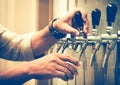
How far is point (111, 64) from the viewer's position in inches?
34.0

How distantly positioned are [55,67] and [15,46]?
0.29 m

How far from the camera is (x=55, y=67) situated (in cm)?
82

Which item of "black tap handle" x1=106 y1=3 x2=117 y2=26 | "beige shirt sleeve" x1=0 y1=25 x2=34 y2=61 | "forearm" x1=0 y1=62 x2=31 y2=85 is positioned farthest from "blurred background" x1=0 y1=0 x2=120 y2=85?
"black tap handle" x1=106 y1=3 x2=117 y2=26

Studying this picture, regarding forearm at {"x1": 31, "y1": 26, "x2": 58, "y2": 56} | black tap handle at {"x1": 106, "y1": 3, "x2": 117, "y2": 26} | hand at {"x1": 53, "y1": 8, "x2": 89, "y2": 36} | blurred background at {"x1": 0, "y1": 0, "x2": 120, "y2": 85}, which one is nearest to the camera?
black tap handle at {"x1": 106, "y1": 3, "x2": 117, "y2": 26}

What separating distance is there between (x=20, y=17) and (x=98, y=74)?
49 centimetres

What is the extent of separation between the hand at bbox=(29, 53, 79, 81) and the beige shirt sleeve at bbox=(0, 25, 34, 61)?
6.5 inches

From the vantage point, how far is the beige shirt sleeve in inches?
41.0

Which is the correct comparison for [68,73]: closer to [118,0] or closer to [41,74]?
[41,74]

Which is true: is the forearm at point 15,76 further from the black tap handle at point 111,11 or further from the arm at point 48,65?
the black tap handle at point 111,11

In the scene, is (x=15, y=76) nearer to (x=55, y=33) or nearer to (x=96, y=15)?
(x=55, y=33)

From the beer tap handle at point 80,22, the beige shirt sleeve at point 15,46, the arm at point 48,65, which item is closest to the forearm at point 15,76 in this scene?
the arm at point 48,65

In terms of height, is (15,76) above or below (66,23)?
below

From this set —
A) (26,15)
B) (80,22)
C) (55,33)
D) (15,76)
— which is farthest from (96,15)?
(26,15)

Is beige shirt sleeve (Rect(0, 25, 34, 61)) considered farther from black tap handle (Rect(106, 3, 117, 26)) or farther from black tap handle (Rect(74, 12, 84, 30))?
black tap handle (Rect(106, 3, 117, 26))
